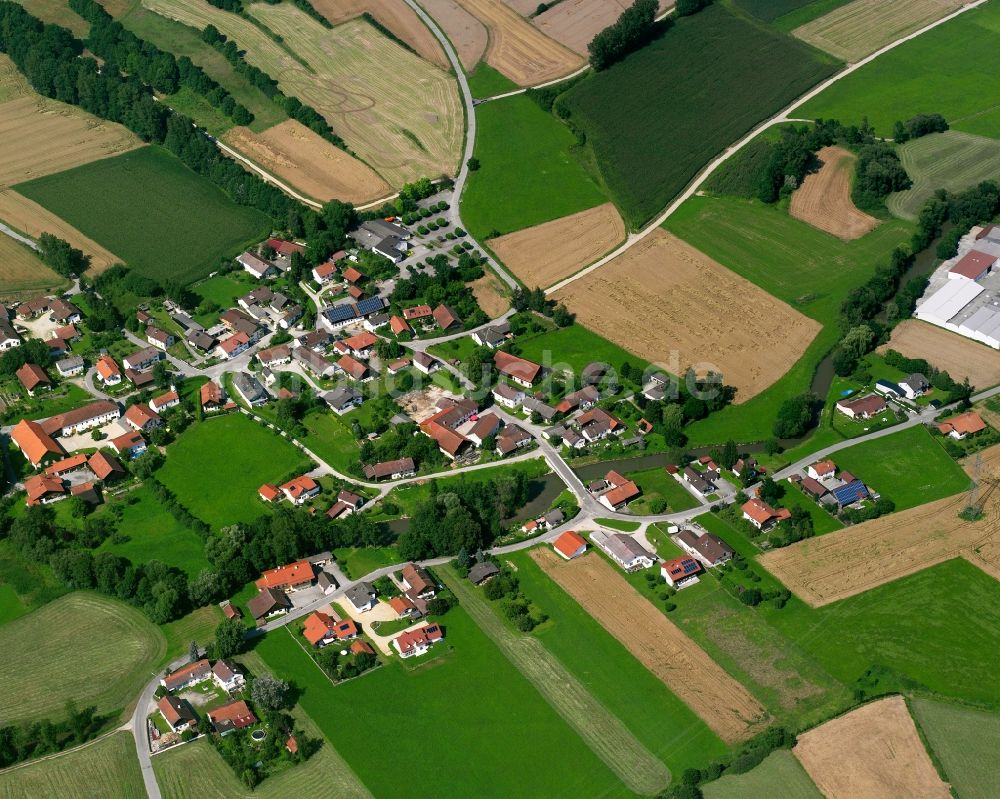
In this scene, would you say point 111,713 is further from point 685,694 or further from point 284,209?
point 284,209

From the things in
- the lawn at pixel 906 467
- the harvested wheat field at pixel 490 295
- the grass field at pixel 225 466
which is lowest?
the grass field at pixel 225 466

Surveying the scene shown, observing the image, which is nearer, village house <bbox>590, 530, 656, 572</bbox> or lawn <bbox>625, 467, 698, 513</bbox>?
village house <bbox>590, 530, 656, 572</bbox>

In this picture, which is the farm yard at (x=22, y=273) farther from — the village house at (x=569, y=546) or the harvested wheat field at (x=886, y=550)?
the harvested wheat field at (x=886, y=550)

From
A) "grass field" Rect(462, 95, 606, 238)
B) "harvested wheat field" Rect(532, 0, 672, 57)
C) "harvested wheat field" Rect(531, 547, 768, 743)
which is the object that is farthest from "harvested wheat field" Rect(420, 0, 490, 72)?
"harvested wheat field" Rect(531, 547, 768, 743)

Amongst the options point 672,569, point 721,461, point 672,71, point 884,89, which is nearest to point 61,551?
point 672,569

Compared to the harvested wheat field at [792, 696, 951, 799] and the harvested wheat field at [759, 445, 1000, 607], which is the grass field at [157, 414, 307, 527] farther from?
the harvested wheat field at [792, 696, 951, 799]

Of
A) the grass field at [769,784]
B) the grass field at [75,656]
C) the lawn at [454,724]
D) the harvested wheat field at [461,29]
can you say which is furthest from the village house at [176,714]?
the harvested wheat field at [461,29]
